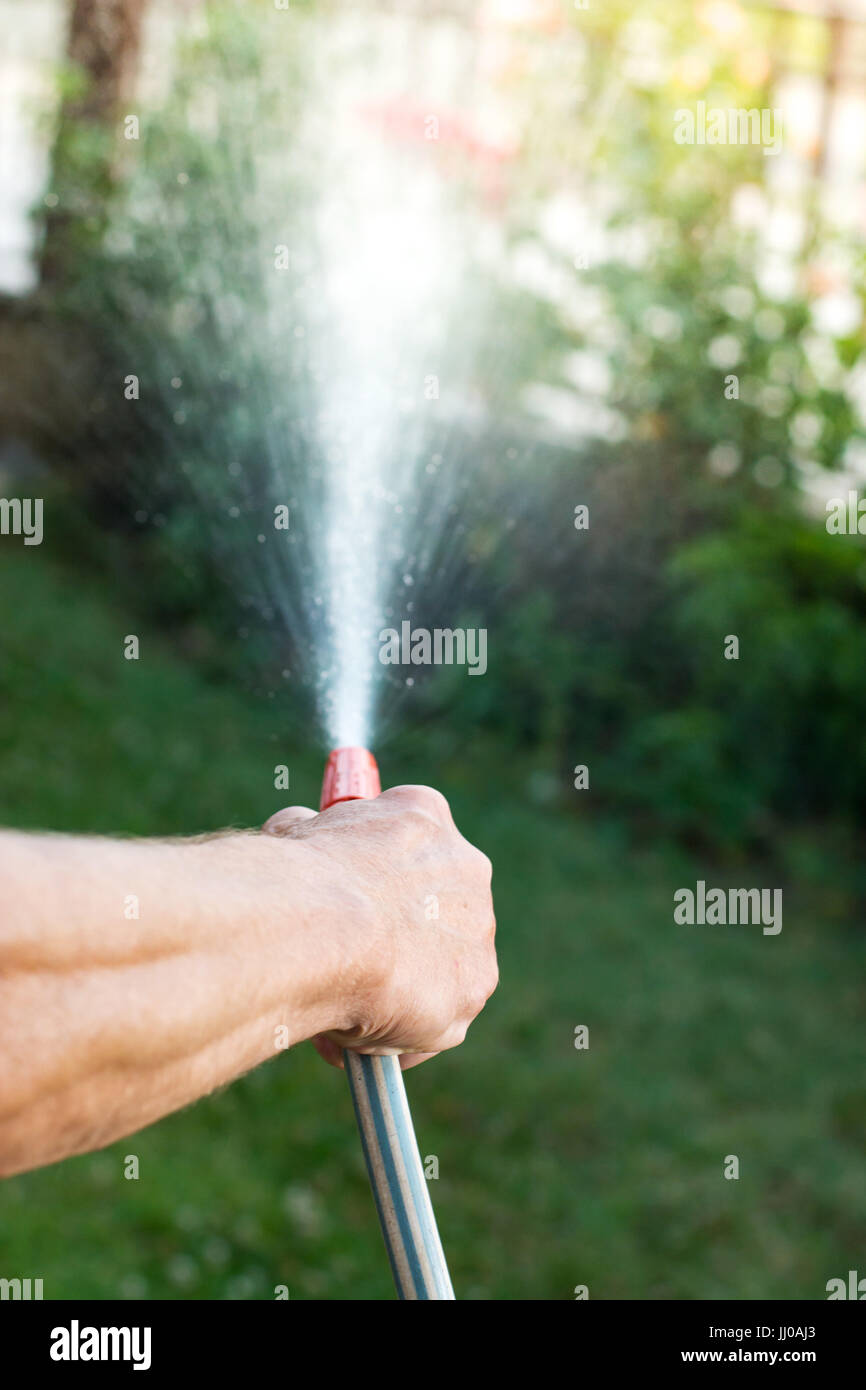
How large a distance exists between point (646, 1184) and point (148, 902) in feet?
9.87

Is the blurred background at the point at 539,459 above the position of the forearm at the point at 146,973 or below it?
above

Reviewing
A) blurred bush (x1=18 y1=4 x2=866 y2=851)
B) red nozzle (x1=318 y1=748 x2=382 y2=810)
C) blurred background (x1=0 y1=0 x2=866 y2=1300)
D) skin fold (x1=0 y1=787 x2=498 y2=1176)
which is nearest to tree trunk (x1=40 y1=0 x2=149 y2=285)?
blurred background (x1=0 y1=0 x2=866 y2=1300)

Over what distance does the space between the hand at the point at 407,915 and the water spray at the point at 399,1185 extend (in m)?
0.04

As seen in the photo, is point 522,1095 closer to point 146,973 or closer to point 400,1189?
point 400,1189

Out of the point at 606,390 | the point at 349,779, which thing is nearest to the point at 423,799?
the point at 349,779

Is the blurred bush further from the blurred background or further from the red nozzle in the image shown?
the red nozzle

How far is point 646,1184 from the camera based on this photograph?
3551 millimetres

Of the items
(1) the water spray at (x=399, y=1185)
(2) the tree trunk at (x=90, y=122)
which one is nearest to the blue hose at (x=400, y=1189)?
(1) the water spray at (x=399, y=1185)

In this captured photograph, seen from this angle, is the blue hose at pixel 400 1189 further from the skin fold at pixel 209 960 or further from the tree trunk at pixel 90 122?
the tree trunk at pixel 90 122

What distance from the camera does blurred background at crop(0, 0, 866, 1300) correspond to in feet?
15.3

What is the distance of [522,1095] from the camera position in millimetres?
3803

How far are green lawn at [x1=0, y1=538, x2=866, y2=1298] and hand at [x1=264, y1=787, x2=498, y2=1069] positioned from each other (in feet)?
6.89

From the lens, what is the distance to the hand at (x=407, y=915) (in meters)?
1.03
